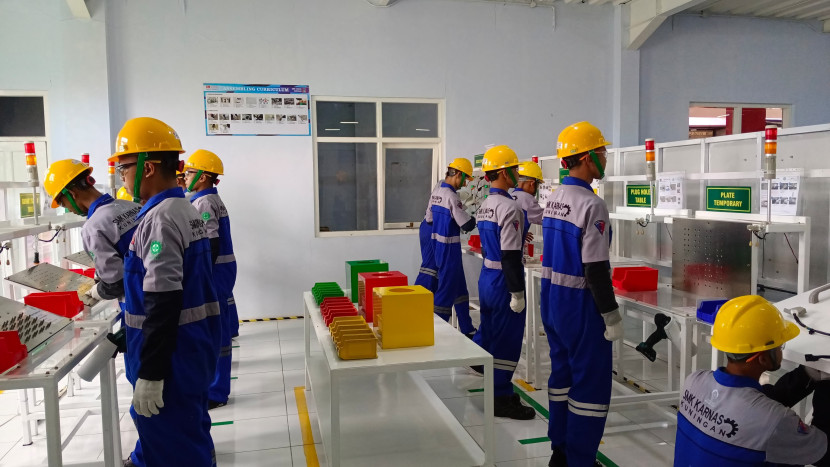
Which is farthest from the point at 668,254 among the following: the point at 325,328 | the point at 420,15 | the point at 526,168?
the point at 420,15

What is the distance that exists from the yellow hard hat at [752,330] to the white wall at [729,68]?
634 cm

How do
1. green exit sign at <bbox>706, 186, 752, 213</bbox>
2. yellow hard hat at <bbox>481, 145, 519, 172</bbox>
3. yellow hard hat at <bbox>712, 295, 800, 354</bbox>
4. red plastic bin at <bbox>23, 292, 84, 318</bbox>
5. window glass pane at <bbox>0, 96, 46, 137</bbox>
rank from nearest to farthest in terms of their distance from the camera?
yellow hard hat at <bbox>712, 295, 800, 354</bbox> → red plastic bin at <bbox>23, 292, 84, 318</bbox> → green exit sign at <bbox>706, 186, 752, 213</bbox> → yellow hard hat at <bbox>481, 145, 519, 172</bbox> → window glass pane at <bbox>0, 96, 46, 137</bbox>

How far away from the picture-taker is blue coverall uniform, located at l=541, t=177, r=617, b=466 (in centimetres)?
271

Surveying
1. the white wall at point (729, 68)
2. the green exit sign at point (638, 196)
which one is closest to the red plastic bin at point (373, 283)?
the green exit sign at point (638, 196)

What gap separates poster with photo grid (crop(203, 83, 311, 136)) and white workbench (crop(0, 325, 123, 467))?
411 centimetres

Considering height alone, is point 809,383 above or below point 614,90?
below

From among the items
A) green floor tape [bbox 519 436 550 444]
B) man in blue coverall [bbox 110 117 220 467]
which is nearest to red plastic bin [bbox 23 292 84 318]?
man in blue coverall [bbox 110 117 220 467]

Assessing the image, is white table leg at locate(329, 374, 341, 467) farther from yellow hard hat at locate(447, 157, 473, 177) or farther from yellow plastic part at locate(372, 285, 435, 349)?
yellow hard hat at locate(447, 157, 473, 177)

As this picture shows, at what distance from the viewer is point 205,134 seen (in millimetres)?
6383

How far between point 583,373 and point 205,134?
5.21 m

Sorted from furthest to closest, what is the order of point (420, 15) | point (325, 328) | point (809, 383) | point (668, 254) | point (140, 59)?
1. point (420, 15)
2. point (140, 59)
3. point (668, 254)
4. point (325, 328)
5. point (809, 383)

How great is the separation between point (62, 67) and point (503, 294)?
213 inches

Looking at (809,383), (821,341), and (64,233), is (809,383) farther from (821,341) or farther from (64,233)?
(64,233)

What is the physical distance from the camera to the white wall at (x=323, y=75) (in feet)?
20.5
